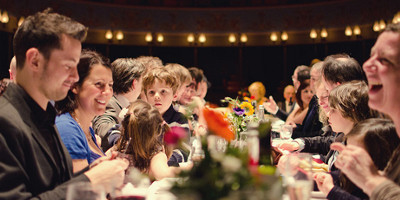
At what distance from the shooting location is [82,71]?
85.5 inches

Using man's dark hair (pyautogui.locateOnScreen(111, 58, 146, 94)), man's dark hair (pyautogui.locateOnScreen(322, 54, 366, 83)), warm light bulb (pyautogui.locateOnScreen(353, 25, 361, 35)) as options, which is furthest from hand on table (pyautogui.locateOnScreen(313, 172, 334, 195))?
warm light bulb (pyautogui.locateOnScreen(353, 25, 361, 35))

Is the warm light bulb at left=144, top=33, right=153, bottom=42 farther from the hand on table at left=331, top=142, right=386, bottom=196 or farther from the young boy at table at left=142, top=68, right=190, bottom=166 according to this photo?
the hand on table at left=331, top=142, right=386, bottom=196

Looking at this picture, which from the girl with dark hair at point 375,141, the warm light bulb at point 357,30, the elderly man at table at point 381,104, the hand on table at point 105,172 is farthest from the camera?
the warm light bulb at point 357,30

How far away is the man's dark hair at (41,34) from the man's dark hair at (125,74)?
186cm

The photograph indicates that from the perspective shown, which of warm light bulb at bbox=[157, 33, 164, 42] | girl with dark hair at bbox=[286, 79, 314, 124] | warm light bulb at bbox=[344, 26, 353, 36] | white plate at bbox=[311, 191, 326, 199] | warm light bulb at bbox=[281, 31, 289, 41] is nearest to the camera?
white plate at bbox=[311, 191, 326, 199]

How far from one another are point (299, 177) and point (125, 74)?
2420 mm

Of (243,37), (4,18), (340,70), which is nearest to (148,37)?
(243,37)

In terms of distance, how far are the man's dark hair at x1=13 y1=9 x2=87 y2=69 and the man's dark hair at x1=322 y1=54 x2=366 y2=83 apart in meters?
2.44

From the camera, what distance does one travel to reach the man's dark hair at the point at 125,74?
340 cm

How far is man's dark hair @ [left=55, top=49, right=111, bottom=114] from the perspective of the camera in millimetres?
2103

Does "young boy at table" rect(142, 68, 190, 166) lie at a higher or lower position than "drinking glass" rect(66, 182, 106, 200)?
higher

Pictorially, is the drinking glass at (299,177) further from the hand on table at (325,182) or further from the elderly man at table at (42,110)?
the elderly man at table at (42,110)

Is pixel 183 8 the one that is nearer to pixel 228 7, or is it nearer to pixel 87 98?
pixel 228 7

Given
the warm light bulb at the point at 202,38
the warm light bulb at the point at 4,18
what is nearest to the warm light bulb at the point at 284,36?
the warm light bulb at the point at 202,38
